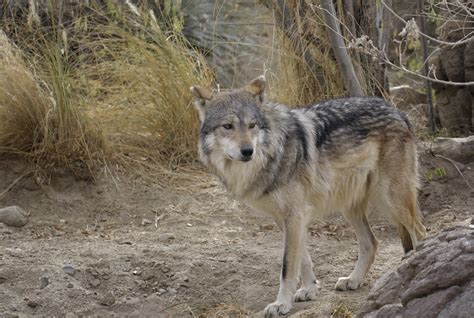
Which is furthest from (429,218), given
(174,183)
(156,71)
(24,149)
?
(24,149)

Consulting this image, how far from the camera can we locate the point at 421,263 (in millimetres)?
3834

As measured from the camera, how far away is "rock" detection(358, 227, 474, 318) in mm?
3554

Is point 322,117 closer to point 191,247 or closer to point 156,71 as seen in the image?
point 191,247

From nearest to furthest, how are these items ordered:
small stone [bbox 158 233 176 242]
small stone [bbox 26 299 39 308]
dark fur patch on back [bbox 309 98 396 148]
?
small stone [bbox 26 299 39 308] < dark fur patch on back [bbox 309 98 396 148] < small stone [bbox 158 233 176 242]

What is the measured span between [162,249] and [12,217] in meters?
1.36

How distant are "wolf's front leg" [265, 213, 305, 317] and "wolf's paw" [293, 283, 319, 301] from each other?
9.2 inches

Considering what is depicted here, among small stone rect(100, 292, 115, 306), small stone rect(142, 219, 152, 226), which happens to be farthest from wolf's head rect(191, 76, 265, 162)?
small stone rect(142, 219, 152, 226)

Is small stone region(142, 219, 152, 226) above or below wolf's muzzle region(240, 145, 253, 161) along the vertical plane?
below

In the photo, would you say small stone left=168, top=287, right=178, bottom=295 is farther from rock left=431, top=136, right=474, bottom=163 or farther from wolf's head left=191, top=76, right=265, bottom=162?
rock left=431, top=136, right=474, bottom=163

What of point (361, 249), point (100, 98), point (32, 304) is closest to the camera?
point (32, 304)

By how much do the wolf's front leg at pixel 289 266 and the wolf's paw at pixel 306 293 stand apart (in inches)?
9.2

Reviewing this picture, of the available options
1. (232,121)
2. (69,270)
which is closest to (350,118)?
(232,121)

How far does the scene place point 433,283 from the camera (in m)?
3.65

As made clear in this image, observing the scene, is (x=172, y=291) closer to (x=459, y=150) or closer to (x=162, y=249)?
(x=162, y=249)
